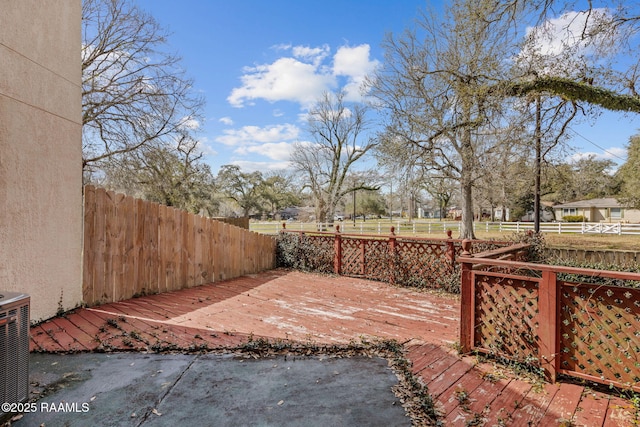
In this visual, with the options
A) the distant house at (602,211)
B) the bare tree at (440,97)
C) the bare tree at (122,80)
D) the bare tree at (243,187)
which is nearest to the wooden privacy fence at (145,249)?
the bare tree at (122,80)

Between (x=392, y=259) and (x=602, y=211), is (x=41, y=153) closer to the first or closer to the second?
(x=392, y=259)

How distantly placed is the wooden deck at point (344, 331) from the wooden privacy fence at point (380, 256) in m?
0.53

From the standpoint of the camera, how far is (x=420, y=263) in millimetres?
6699

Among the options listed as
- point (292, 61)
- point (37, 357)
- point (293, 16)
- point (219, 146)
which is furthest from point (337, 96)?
point (37, 357)

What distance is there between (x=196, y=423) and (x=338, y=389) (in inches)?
40.8

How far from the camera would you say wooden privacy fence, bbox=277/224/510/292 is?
6359mm

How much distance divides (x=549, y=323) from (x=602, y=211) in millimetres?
43413

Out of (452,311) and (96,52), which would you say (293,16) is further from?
(452,311)

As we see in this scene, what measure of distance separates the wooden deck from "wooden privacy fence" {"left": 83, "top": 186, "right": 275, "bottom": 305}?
0.26 m

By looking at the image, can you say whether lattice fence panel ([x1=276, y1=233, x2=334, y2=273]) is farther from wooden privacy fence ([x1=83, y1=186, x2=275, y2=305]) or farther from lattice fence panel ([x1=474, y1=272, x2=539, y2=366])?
lattice fence panel ([x1=474, y1=272, x2=539, y2=366])

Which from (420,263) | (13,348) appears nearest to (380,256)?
(420,263)

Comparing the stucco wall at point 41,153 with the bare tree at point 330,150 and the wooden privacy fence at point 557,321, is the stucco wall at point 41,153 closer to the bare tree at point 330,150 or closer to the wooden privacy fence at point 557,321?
the wooden privacy fence at point 557,321

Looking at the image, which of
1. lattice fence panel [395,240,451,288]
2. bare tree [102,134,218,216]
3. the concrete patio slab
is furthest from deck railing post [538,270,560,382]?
bare tree [102,134,218,216]

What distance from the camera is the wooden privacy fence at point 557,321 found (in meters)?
2.46
